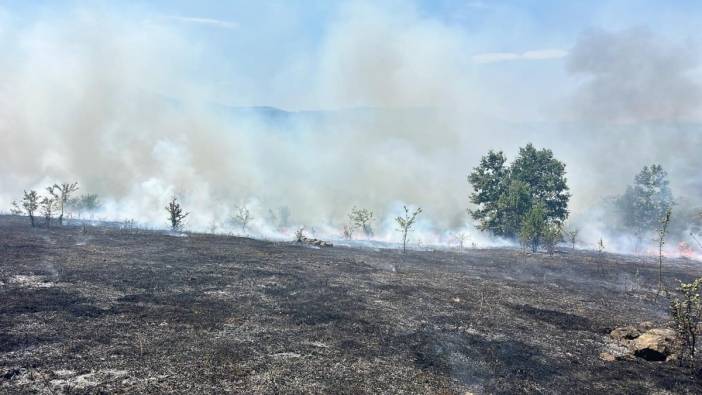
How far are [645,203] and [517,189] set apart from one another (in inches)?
1614

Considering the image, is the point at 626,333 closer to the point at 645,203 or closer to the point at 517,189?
the point at 517,189

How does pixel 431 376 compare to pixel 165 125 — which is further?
pixel 165 125

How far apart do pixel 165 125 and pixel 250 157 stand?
111 feet

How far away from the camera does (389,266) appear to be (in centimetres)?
4519

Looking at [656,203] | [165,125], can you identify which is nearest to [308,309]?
[656,203]

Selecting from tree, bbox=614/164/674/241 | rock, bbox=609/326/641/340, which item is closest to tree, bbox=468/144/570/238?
tree, bbox=614/164/674/241

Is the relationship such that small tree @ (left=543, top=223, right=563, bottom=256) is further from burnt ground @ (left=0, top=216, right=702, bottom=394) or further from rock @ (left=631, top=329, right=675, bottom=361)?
rock @ (left=631, top=329, right=675, bottom=361)

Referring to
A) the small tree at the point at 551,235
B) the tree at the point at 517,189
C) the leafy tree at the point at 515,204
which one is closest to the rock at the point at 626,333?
the small tree at the point at 551,235

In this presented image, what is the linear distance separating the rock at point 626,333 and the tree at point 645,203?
270 feet

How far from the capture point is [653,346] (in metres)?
21.2

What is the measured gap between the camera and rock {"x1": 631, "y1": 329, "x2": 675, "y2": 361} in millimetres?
21109

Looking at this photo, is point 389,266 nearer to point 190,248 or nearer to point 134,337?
point 190,248

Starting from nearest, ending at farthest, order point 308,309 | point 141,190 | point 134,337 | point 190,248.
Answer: point 134,337
point 308,309
point 190,248
point 141,190

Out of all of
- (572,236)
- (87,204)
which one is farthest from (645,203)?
(87,204)
